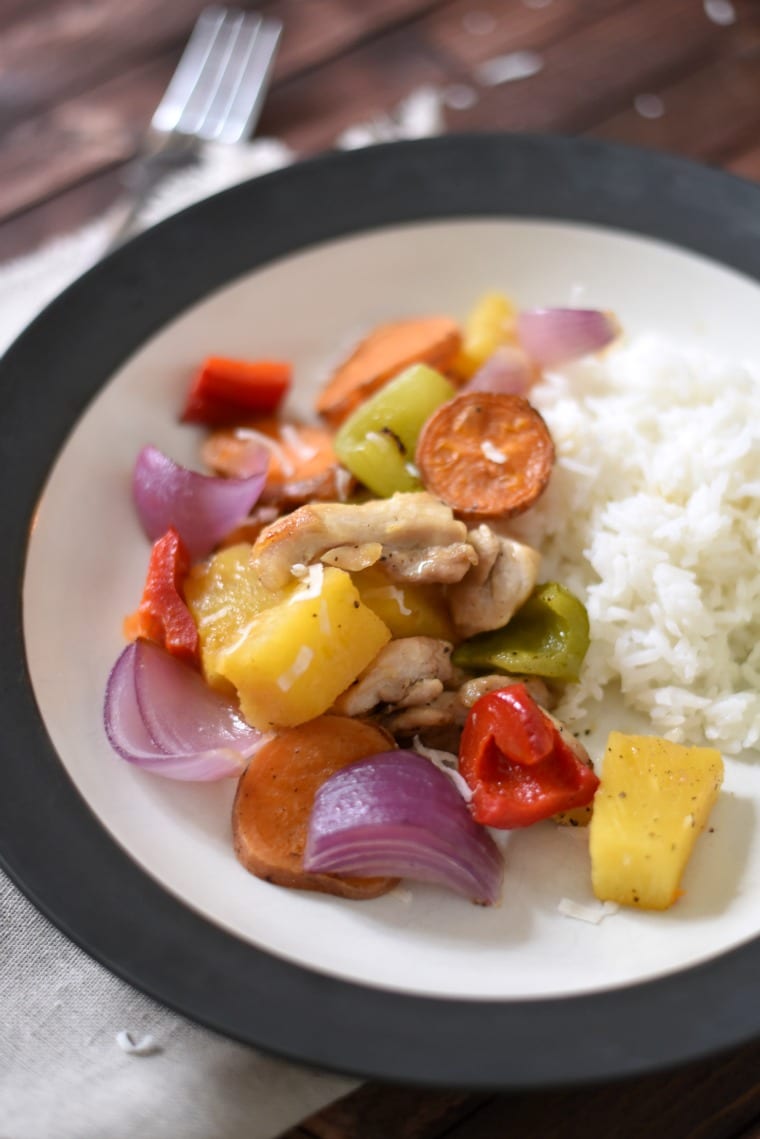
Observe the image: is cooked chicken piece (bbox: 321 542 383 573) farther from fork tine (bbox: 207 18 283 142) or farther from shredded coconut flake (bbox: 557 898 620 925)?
fork tine (bbox: 207 18 283 142)

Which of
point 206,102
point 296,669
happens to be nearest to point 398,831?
point 296,669

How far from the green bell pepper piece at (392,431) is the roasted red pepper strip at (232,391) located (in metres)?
0.29

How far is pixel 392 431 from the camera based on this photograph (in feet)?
9.37

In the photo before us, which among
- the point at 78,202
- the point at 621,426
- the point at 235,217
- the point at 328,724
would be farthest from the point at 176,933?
the point at 78,202

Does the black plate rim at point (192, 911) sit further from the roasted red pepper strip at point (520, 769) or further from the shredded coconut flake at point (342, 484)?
the shredded coconut flake at point (342, 484)

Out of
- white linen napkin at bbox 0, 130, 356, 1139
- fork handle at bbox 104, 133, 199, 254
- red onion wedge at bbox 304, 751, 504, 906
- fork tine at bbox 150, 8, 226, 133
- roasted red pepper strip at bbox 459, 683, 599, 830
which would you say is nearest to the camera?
white linen napkin at bbox 0, 130, 356, 1139

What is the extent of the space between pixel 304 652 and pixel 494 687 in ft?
1.47

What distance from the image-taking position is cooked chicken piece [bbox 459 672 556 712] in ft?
7.99

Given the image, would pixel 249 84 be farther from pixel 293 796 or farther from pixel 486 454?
pixel 293 796

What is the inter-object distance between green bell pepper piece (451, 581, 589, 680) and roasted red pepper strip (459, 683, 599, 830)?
15 cm

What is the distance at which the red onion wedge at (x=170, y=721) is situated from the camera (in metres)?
2.34

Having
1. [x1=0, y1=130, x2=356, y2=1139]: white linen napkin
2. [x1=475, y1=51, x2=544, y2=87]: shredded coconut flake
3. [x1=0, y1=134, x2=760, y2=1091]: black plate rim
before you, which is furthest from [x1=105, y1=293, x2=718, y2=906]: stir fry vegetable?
[x1=475, y1=51, x2=544, y2=87]: shredded coconut flake

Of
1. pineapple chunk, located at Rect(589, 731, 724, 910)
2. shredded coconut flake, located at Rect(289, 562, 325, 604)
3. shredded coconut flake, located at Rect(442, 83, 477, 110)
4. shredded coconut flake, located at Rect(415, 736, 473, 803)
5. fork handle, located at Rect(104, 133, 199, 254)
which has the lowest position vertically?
pineapple chunk, located at Rect(589, 731, 724, 910)

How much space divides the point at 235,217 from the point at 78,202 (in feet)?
2.73
